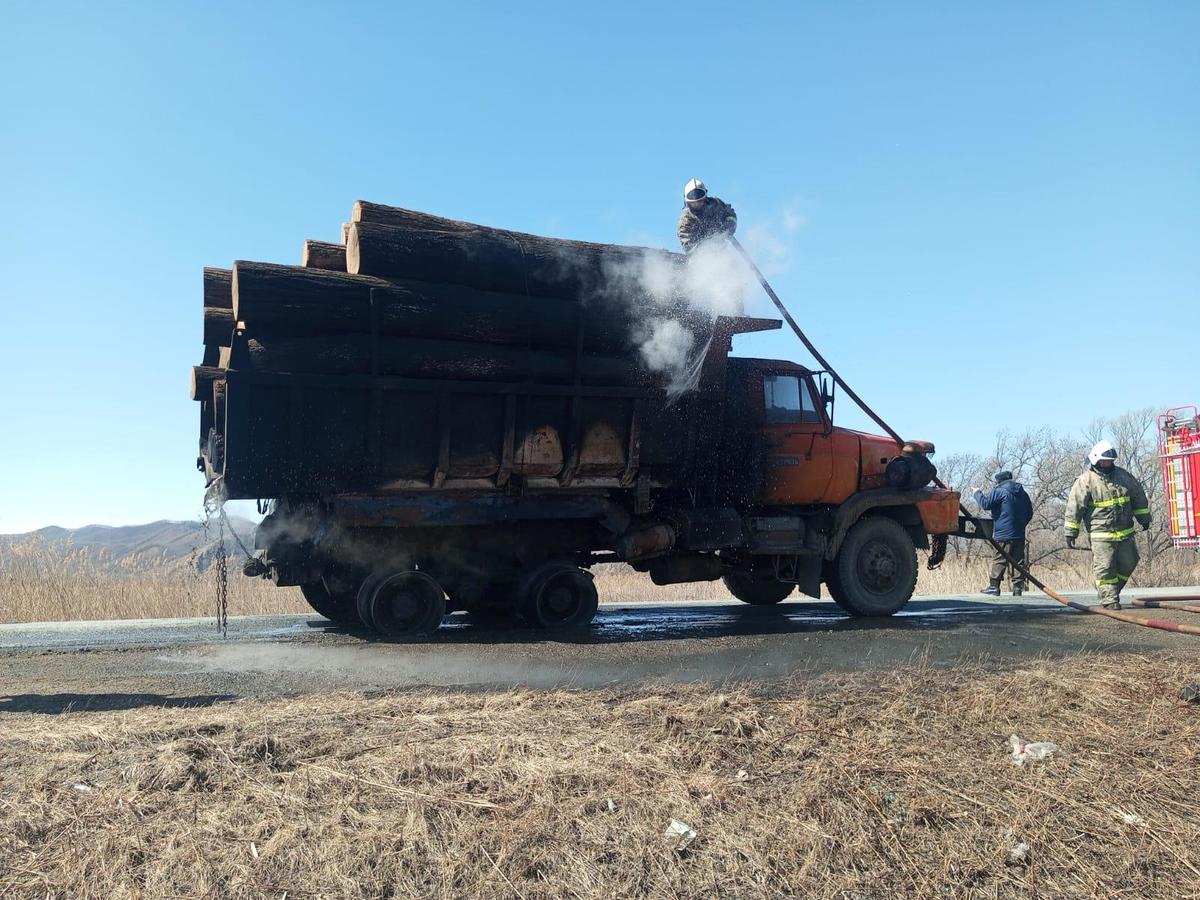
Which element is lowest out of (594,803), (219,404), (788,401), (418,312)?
(594,803)

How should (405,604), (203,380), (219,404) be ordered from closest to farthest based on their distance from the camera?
1. (405,604)
2. (219,404)
3. (203,380)

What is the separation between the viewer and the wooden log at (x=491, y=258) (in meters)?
8.99

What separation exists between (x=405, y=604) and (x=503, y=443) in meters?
1.78

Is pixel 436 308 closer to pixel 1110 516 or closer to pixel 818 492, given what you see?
pixel 818 492

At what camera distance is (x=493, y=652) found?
791 cm

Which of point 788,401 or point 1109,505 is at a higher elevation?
point 788,401

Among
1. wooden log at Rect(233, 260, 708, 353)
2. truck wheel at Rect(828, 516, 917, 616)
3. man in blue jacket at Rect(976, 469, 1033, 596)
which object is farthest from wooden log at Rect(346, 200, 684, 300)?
man in blue jacket at Rect(976, 469, 1033, 596)

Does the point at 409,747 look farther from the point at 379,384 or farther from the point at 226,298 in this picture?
the point at 226,298

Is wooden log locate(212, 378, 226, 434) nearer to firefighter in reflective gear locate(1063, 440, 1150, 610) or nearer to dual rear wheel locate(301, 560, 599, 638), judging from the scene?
dual rear wheel locate(301, 560, 599, 638)

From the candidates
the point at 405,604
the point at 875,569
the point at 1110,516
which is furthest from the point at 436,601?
the point at 1110,516

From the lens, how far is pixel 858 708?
17.8 ft

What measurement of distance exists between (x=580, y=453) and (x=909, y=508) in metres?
4.32

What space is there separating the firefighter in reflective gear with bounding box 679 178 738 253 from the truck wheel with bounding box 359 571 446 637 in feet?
14.6

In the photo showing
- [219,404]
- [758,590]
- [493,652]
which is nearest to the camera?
[493,652]
